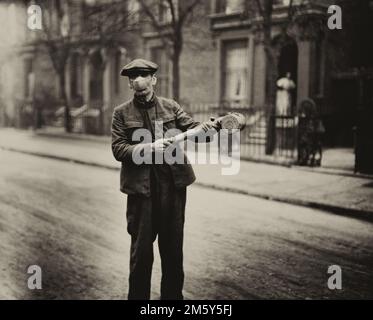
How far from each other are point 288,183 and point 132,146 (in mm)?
7866

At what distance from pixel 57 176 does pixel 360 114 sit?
719 centimetres

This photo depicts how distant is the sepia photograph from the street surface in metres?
0.03

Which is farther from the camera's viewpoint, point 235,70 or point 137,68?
point 235,70

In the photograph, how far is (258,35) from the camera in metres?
18.9

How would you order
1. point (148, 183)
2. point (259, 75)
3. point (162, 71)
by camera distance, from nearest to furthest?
point (148, 183) < point (259, 75) < point (162, 71)

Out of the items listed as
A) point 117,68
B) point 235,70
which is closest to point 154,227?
point 235,70

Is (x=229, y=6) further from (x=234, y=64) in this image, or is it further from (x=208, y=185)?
(x=208, y=185)

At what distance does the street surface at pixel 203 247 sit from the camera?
5148mm

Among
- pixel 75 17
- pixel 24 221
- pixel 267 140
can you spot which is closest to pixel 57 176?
pixel 24 221

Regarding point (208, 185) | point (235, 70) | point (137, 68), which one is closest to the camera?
point (137, 68)

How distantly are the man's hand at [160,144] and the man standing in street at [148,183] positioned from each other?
0.02 m

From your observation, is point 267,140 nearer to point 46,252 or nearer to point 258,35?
point 258,35

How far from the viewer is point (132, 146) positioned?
4.02 meters

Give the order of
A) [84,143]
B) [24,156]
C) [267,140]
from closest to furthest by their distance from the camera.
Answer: [267,140]
[24,156]
[84,143]
